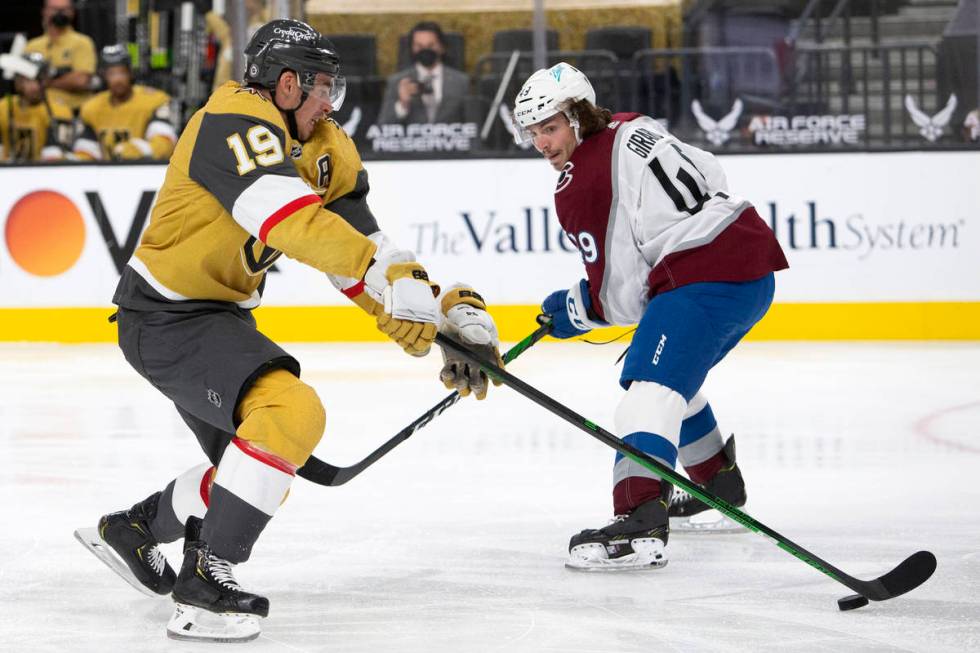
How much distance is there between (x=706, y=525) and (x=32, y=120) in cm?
524

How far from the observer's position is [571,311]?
133 inches

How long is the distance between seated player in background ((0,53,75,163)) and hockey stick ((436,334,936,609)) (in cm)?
512

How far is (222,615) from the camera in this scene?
2463mm

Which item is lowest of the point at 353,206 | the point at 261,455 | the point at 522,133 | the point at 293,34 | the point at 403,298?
the point at 261,455

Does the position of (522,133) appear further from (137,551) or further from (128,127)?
(128,127)

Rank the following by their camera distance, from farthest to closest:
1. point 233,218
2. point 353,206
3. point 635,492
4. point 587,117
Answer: point 587,117 → point 635,492 → point 353,206 → point 233,218

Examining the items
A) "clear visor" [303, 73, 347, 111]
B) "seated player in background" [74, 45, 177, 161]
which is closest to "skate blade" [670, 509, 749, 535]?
"clear visor" [303, 73, 347, 111]

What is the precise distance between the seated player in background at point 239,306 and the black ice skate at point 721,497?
2.62 ft

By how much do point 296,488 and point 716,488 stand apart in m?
1.12

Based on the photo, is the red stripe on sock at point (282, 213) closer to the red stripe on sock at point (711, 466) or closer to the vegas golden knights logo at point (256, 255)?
the vegas golden knights logo at point (256, 255)

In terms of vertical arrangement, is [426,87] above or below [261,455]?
above

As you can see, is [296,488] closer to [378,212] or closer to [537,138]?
[537,138]

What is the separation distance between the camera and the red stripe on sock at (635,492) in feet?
9.80

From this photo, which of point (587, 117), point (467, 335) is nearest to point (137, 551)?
point (467, 335)
